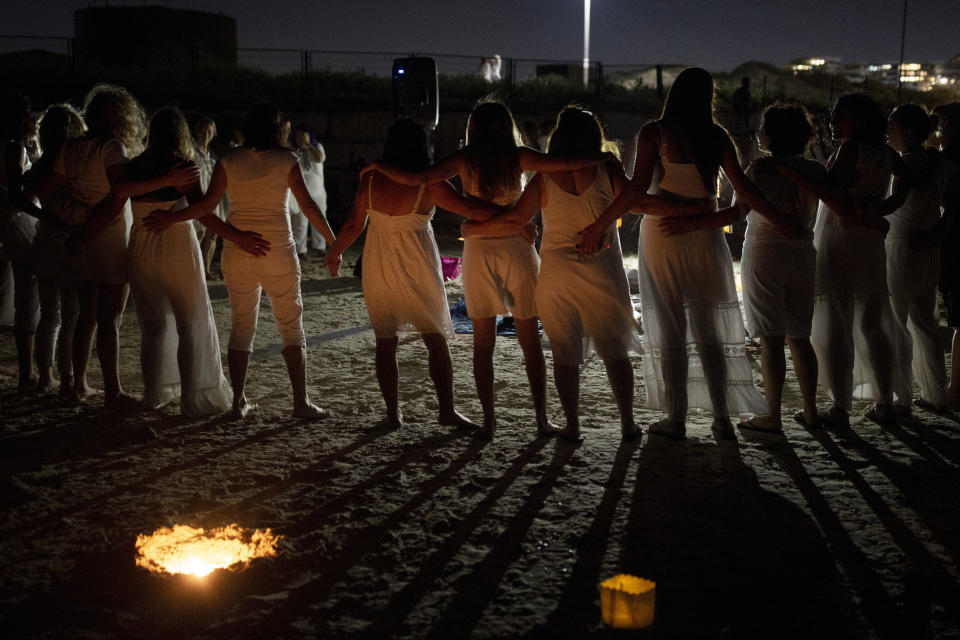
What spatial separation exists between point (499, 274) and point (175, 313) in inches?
75.8

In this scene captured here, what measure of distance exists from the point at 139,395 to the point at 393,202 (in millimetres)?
2315

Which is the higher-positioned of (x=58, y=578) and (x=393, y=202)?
(x=393, y=202)

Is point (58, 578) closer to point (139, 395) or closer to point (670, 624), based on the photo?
point (670, 624)

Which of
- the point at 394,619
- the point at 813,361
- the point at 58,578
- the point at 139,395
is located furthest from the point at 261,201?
the point at 813,361

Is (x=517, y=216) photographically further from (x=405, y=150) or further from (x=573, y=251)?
(x=405, y=150)

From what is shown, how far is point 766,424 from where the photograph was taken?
184 inches

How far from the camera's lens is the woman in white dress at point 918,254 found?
494 cm

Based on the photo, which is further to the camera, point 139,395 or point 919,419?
point 139,395

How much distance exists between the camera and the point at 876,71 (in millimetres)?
36312

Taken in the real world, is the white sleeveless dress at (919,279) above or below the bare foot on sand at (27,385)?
above

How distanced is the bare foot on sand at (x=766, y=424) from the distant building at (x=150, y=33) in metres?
27.2

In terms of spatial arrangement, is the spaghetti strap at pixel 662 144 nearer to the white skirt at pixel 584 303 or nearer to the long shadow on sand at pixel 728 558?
the white skirt at pixel 584 303

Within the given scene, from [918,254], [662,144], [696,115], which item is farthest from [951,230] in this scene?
[662,144]

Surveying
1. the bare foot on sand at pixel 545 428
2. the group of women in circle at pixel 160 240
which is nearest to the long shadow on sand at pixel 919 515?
the bare foot on sand at pixel 545 428
